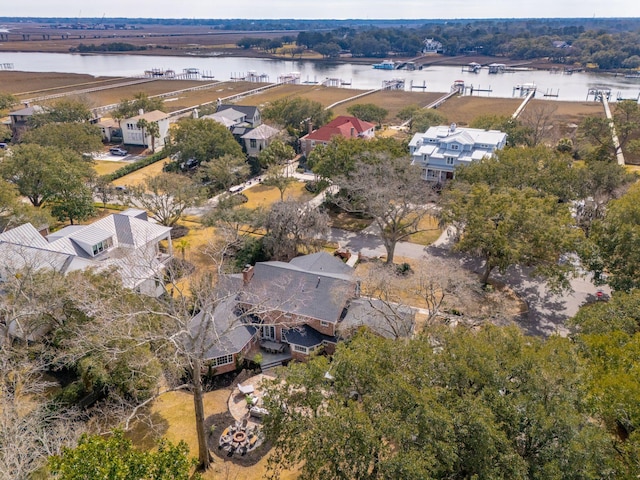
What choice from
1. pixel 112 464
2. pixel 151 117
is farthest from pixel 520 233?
pixel 151 117

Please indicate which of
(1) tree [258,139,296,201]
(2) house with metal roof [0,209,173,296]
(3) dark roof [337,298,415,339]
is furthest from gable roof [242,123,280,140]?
(3) dark roof [337,298,415,339]

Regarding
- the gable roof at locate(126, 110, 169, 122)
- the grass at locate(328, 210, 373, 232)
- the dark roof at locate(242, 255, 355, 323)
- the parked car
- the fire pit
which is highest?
the gable roof at locate(126, 110, 169, 122)

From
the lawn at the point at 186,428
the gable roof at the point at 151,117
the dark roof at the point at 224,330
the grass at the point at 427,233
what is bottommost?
the lawn at the point at 186,428

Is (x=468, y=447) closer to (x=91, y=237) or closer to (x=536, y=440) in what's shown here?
(x=536, y=440)

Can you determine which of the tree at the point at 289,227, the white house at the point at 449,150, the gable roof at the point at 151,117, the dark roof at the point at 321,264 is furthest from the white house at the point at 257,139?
the dark roof at the point at 321,264

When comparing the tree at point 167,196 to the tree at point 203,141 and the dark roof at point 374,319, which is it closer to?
the tree at point 203,141

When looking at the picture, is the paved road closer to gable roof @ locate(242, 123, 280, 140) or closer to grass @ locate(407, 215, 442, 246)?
grass @ locate(407, 215, 442, 246)

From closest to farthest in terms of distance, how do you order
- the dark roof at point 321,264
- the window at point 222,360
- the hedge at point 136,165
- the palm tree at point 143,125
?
1. the window at point 222,360
2. the dark roof at point 321,264
3. the hedge at point 136,165
4. the palm tree at point 143,125
